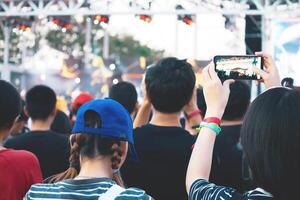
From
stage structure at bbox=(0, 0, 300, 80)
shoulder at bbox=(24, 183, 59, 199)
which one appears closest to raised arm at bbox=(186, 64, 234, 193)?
shoulder at bbox=(24, 183, 59, 199)

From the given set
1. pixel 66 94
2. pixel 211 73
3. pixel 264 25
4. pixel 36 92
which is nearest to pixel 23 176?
pixel 211 73

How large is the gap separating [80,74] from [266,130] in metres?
16.0

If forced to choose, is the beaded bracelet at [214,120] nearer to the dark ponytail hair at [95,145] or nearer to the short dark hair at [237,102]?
the dark ponytail hair at [95,145]

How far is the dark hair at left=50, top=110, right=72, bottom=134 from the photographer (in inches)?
169

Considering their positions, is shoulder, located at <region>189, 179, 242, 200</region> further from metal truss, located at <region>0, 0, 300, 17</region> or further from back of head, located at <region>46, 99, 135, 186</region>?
metal truss, located at <region>0, 0, 300, 17</region>

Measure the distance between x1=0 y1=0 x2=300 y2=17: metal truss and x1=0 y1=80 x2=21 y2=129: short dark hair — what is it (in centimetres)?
842

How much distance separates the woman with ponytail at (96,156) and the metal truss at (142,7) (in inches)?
346

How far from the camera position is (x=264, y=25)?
10.2 metres

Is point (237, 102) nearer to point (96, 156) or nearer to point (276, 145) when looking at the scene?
point (96, 156)

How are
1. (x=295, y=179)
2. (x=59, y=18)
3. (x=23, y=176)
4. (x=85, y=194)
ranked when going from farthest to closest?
(x=59, y=18)
(x=23, y=176)
(x=85, y=194)
(x=295, y=179)

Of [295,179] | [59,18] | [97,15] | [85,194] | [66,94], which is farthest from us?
[66,94]

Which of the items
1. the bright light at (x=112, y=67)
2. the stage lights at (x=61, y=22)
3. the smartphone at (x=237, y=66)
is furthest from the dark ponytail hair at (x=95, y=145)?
the bright light at (x=112, y=67)

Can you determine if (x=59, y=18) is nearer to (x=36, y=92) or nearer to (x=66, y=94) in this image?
(x=66, y=94)

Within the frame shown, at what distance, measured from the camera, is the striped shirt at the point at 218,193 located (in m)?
1.50
